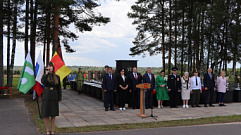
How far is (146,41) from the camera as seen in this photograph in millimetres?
A: 30328

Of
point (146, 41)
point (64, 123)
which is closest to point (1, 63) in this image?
point (64, 123)

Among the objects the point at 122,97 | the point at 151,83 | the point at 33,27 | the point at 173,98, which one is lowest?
the point at 173,98

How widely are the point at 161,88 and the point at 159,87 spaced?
0.33ft

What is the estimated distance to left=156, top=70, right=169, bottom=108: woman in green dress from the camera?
39.3 feet

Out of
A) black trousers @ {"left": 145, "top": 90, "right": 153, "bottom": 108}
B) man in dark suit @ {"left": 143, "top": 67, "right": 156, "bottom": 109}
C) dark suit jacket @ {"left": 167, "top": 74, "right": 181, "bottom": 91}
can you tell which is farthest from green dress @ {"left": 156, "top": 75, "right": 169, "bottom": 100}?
black trousers @ {"left": 145, "top": 90, "right": 153, "bottom": 108}

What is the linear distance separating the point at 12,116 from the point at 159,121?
522 centimetres

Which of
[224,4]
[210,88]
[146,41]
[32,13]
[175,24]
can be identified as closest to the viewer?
[210,88]

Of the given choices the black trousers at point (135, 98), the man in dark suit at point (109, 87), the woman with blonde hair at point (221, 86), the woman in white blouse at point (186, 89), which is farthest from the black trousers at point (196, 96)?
the man in dark suit at point (109, 87)

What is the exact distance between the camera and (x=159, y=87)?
12086 millimetres

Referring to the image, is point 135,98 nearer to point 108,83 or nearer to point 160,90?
point 160,90

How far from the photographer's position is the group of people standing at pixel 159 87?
1118 cm

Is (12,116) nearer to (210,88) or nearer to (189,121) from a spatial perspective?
(189,121)

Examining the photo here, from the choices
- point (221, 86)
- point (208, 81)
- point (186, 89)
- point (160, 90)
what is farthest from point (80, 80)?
point (221, 86)

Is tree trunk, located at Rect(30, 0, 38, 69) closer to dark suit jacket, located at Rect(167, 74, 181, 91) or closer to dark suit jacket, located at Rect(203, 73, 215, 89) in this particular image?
dark suit jacket, located at Rect(167, 74, 181, 91)
